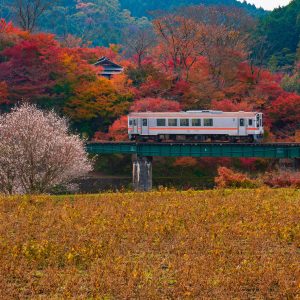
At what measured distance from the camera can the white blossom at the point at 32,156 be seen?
35906 mm

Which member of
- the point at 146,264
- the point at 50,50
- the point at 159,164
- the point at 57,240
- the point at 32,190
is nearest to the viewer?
the point at 146,264

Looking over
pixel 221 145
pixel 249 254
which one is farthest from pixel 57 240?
pixel 221 145

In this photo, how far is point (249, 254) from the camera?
1833cm

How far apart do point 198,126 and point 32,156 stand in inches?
723

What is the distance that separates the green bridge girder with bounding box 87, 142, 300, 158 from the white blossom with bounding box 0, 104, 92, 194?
13748 millimetres

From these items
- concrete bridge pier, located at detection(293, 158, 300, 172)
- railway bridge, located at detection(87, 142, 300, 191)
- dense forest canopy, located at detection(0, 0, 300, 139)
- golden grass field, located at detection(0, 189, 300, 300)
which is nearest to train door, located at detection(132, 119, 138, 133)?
railway bridge, located at detection(87, 142, 300, 191)

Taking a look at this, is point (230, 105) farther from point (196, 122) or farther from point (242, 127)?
point (242, 127)

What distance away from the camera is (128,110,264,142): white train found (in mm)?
49531

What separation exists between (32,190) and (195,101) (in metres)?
28.3

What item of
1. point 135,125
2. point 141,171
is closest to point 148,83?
point 135,125

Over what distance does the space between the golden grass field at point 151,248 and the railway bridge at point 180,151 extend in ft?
66.5

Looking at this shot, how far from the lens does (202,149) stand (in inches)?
1971

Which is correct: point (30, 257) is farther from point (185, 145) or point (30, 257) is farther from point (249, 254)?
point (185, 145)

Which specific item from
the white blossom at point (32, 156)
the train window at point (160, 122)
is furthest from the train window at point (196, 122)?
the white blossom at point (32, 156)
